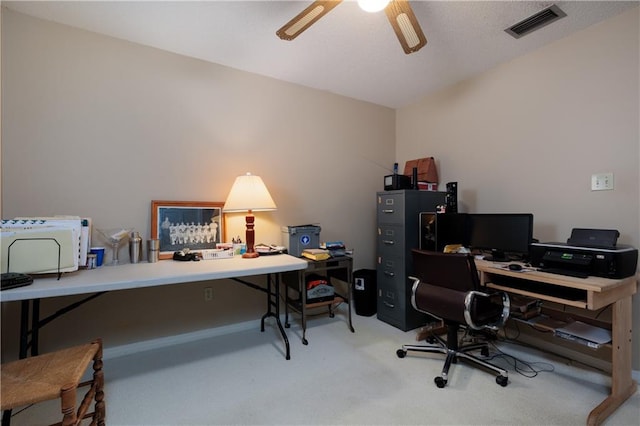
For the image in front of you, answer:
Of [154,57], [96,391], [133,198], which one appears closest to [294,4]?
[154,57]

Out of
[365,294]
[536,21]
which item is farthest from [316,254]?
[536,21]

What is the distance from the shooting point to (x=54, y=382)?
1.14 m

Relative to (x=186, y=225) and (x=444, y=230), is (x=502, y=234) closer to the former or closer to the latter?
(x=444, y=230)

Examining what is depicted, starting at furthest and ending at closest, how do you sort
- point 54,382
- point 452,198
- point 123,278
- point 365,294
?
1. point 365,294
2. point 452,198
3. point 123,278
4. point 54,382

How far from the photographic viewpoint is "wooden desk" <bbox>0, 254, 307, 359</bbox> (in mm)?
1497

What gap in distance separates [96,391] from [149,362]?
31.3 inches

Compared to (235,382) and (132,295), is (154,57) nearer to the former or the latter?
(132,295)

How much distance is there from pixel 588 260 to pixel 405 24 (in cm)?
177

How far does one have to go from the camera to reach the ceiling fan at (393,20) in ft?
5.18

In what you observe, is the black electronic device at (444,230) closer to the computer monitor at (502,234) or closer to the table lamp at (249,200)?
the computer monitor at (502,234)

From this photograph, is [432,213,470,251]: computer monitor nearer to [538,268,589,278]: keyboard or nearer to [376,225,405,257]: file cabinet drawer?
[376,225,405,257]: file cabinet drawer

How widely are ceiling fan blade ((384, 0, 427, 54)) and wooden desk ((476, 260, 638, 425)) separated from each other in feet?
5.25

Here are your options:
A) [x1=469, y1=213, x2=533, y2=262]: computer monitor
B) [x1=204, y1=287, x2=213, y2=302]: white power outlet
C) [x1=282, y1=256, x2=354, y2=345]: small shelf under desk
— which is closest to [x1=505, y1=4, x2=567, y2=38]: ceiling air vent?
[x1=469, y1=213, x2=533, y2=262]: computer monitor

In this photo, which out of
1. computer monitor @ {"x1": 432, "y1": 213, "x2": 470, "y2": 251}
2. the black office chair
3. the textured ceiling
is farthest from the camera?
computer monitor @ {"x1": 432, "y1": 213, "x2": 470, "y2": 251}
